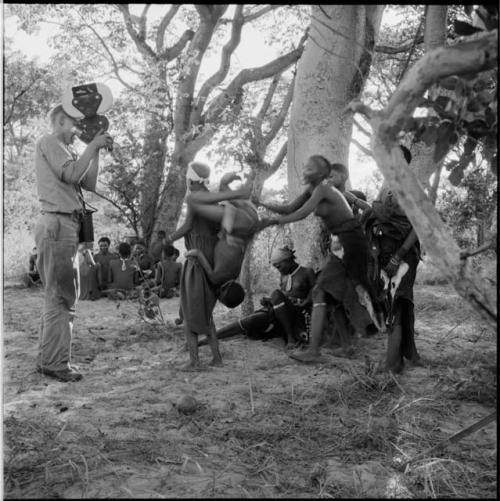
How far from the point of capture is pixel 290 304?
5.71 m

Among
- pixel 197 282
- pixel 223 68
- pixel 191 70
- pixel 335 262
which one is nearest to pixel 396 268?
pixel 335 262

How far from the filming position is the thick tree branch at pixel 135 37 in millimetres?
13267

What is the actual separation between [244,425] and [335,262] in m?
1.92

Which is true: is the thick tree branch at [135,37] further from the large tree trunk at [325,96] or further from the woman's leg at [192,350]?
the woman's leg at [192,350]

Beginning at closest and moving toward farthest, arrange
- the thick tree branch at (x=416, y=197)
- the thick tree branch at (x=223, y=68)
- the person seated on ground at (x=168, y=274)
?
the thick tree branch at (x=416, y=197), the person seated on ground at (x=168, y=274), the thick tree branch at (x=223, y=68)

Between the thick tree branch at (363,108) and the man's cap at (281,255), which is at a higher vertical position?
the thick tree branch at (363,108)

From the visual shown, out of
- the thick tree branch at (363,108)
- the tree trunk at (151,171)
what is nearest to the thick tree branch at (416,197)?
the thick tree branch at (363,108)

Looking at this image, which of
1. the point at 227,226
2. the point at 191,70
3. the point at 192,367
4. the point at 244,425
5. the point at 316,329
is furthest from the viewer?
the point at 191,70

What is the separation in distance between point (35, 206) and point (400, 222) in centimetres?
993

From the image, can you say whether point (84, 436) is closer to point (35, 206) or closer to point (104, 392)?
point (104, 392)

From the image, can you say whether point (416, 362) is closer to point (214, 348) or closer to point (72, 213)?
point (214, 348)

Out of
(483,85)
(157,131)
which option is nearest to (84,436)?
(483,85)

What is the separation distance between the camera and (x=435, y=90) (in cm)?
269

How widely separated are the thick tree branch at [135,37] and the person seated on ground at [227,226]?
9.39m
